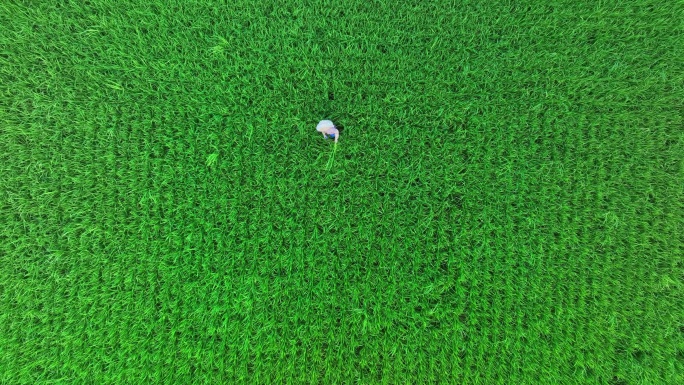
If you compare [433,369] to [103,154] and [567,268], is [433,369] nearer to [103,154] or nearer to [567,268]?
[567,268]

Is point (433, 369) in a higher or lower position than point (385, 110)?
lower

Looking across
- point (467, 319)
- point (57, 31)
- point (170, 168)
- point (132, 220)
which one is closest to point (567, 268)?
point (467, 319)

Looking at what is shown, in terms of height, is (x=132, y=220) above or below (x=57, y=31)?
below

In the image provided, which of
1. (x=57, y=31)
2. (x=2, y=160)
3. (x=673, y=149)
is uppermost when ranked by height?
(x=673, y=149)

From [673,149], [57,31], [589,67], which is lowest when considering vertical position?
[57,31]

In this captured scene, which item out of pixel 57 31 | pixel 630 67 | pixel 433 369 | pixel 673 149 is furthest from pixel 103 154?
pixel 673 149

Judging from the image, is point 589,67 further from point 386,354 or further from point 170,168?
point 170,168
